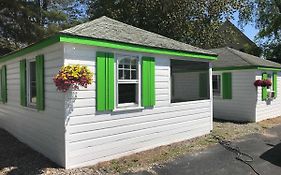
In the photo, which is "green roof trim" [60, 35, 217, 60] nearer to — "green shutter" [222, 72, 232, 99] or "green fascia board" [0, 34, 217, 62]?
"green fascia board" [0, 34, 217, 62]

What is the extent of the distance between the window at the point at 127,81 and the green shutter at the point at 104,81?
1.12ft

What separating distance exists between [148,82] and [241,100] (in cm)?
718

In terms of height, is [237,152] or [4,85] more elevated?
[4,85]

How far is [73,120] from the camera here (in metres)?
6.21

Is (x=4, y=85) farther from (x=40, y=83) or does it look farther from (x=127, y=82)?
(x=127, y=82)

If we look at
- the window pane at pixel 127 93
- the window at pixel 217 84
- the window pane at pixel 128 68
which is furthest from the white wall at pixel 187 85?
the window pane at pixel 128 68

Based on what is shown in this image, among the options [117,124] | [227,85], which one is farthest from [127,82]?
[227,85]

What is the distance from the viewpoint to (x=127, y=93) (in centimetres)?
757

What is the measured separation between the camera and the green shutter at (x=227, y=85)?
1359cm

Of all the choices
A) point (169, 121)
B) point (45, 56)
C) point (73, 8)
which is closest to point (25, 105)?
point (45, 56)

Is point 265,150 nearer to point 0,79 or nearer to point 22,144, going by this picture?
point 22,144

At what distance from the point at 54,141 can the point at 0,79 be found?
6266 mm

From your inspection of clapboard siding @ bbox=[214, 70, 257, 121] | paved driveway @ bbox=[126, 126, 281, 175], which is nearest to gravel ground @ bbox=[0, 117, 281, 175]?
paved driveway @ bbox=[126, 126, 281, 175]

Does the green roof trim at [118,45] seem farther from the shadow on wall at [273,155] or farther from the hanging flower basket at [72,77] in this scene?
the shadow on wall at [273,155]
